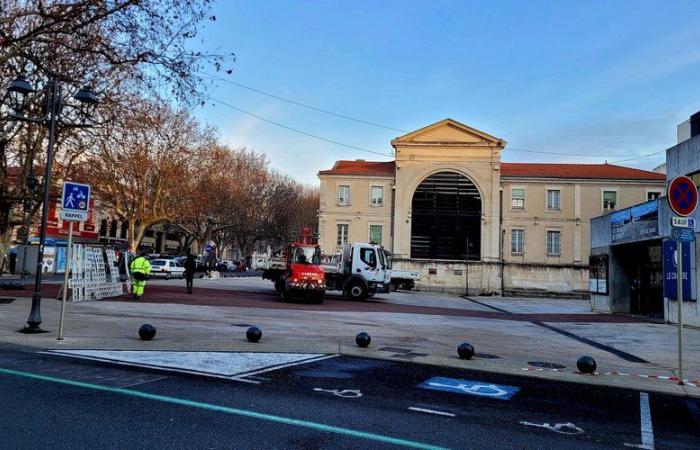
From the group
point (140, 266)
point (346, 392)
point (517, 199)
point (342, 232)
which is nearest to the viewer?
point (346, 392)

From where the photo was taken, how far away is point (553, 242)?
51.9 meters

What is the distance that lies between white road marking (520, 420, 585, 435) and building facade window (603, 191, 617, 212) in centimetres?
5066

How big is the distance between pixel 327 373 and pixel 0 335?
6.95 metres

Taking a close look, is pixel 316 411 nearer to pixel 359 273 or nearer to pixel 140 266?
pixel 140 266

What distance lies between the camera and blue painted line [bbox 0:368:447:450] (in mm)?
4888

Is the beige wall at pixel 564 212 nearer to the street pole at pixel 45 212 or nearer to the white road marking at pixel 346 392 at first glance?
the street pole at pixel 45 212

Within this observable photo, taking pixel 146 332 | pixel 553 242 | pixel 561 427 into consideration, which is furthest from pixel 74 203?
pixel 553 242

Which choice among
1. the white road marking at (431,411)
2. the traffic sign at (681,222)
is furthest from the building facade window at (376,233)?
the white road marking at (431,411)

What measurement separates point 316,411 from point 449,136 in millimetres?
49196

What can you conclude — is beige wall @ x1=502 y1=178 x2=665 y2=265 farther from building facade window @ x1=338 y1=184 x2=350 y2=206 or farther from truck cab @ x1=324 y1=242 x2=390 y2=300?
truck cab @ x1=324 y1=242 x2=390 y2=300

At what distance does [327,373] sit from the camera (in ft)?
26.3

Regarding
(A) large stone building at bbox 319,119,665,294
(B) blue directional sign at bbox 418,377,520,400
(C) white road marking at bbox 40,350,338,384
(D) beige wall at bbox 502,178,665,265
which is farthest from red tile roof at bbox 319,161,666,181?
(B) blue directional sign at bbox 418,377,520,400

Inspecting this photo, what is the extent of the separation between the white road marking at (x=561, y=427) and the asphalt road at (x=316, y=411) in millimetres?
21

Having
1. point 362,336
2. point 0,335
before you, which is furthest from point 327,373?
point 0,335
